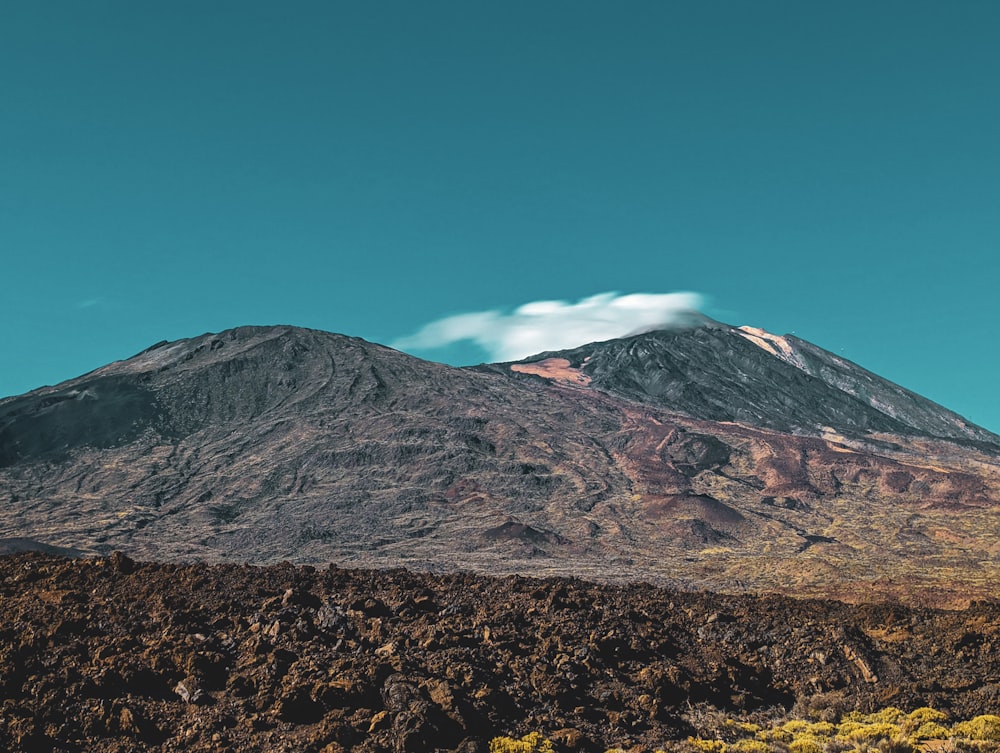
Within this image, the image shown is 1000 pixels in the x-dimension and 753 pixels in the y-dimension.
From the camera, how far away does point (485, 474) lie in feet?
370

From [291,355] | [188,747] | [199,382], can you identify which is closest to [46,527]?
[199,382]

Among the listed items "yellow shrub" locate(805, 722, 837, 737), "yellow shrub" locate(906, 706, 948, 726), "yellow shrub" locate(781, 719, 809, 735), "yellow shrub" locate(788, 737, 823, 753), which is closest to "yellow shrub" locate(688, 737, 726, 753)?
"yellow shrub" locate(788, 737, 823, 753)

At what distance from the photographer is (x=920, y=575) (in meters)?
65.8

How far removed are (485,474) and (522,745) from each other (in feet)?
318

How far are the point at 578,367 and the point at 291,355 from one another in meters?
60.7

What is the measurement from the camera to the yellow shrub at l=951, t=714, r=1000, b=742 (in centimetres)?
1762

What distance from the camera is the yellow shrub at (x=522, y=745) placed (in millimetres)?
15734

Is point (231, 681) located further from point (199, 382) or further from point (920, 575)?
point (199, 382)

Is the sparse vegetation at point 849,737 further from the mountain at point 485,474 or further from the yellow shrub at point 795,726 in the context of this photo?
the mountain at point 485,474

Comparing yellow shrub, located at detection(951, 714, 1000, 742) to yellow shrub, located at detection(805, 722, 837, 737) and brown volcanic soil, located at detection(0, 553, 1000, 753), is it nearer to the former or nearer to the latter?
brown volcanic soil, located at detection(0, 553, 1000, 753)

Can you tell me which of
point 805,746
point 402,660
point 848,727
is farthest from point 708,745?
point 402,660

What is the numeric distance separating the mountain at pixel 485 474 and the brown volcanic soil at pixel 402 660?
22.4 m

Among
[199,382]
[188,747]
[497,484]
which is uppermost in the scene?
[199,382]

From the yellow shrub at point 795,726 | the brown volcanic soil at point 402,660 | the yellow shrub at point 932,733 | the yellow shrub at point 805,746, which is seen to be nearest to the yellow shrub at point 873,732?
the yellow shrub at point 932,733
